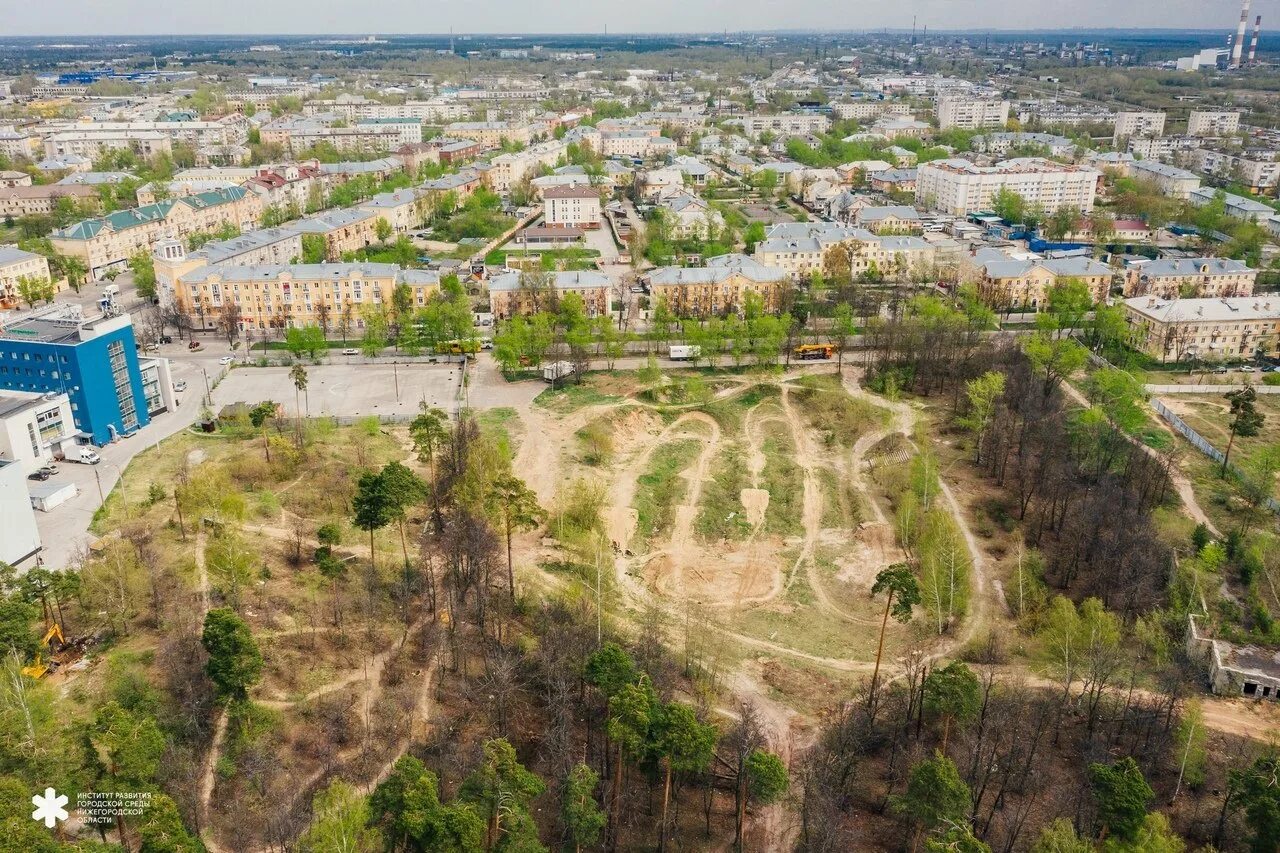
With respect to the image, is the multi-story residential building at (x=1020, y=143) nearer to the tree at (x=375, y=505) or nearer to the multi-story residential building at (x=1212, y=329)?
the multi-story residential building at (x=1212, y=329)

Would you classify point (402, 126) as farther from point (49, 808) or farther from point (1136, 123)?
point (49, 808)

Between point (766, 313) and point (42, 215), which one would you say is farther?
point (42, 215)

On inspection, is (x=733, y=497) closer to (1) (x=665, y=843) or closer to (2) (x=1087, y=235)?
(1) (x=665, y=843)

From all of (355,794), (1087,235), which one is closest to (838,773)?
(355,794)

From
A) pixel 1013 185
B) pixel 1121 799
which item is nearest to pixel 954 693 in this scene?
pixel 1121 799

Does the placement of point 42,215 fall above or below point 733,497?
above

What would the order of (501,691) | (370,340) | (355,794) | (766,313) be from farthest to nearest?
(766,313) → (370,340) → (501,691) → (355,794)

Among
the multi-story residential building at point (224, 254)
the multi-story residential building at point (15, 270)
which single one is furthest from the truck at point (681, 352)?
the multi-story residential building at point (15, 270)
